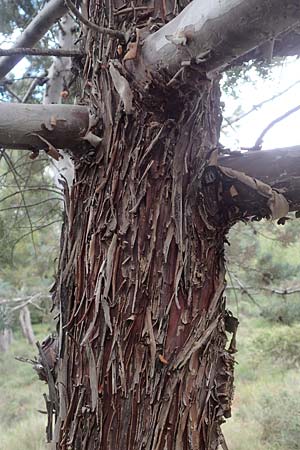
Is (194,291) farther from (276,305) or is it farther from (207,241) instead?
(276,305)

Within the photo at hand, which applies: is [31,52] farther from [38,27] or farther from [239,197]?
[38,27]

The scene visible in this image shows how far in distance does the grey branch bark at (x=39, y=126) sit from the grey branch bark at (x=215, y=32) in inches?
6.6

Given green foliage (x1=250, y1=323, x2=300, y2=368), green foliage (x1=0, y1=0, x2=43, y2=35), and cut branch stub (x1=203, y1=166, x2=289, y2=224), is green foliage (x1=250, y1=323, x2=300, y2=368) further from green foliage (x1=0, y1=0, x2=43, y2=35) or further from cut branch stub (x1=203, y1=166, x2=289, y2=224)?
cut branch stub (x1=203, y1=166, x2=289, y2=224)

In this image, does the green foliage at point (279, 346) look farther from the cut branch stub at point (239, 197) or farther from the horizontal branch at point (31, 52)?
the horizontal branch at point (31, 52)

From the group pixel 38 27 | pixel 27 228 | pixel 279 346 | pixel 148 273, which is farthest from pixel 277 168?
pixel 279 346

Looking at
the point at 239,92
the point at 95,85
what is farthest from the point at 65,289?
the point at 239,92

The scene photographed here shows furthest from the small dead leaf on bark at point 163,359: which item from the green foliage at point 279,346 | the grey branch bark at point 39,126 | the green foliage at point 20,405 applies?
the green foliage at point 279,346

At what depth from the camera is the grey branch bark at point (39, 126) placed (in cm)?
77

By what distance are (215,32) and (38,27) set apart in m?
1.04

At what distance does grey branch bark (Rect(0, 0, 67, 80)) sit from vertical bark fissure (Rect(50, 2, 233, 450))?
0.60 meters

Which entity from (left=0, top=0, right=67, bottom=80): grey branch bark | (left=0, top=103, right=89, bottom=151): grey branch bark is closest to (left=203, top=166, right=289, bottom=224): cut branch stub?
(left=0, top=103, right=89, bottom=151): grey branch bark

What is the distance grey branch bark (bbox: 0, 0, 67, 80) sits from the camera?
1.37m

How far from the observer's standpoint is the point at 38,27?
1.47 metres

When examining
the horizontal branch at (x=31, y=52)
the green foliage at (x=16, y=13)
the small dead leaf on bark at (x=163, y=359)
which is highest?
the green foliage at (x=16, y=13)
